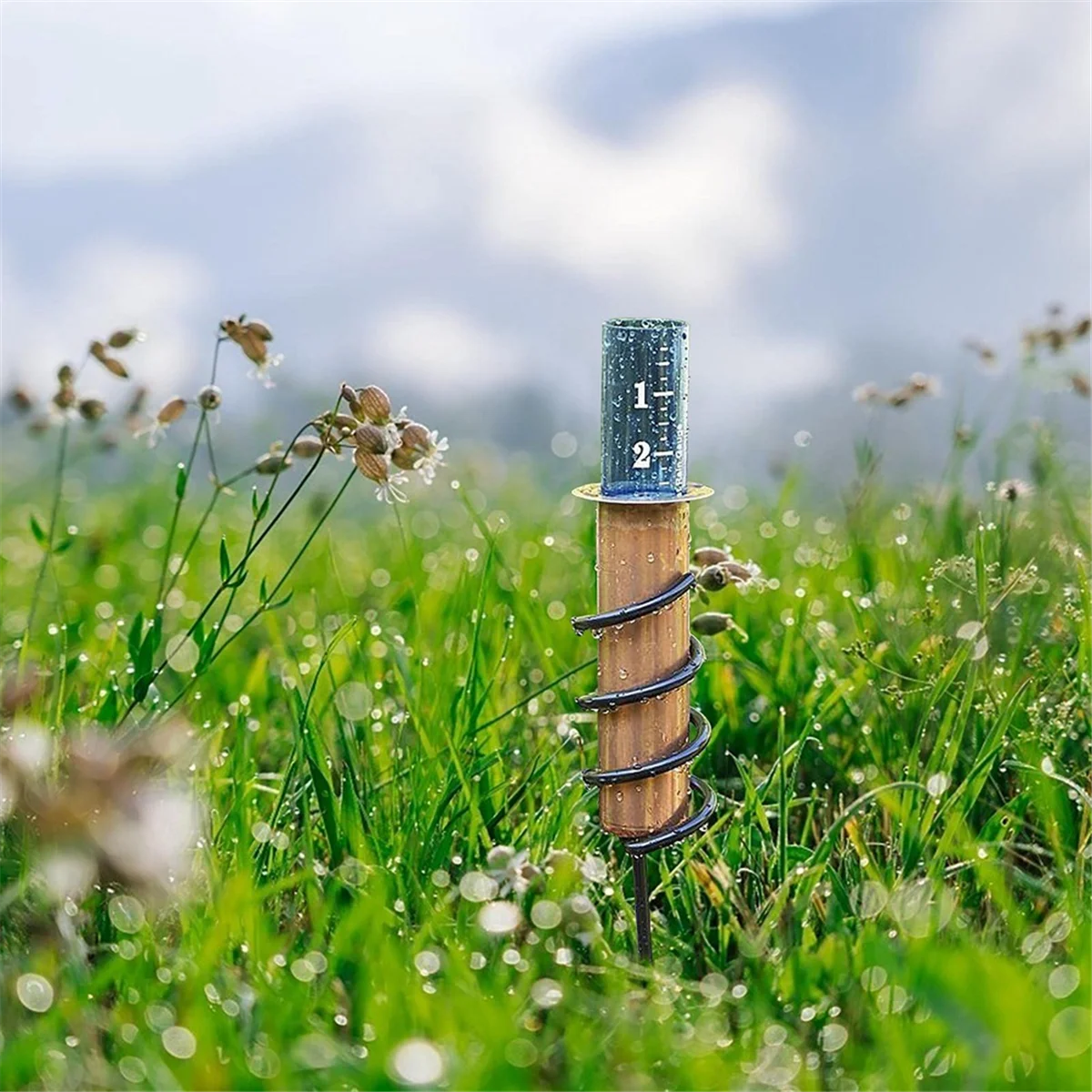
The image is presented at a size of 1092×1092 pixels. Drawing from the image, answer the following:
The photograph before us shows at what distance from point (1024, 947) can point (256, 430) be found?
12.5ft

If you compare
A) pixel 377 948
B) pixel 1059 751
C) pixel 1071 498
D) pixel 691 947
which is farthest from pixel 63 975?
pixel 1071 498

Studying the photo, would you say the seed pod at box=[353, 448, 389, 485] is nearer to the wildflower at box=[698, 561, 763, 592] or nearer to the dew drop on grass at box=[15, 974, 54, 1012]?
the wildflower at box=[698, 561, 763, 592]

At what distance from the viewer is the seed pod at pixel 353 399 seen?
1999 mm

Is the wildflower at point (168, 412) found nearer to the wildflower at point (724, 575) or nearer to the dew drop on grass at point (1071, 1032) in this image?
the wildflower at point (724, 575)

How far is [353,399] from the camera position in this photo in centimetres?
202

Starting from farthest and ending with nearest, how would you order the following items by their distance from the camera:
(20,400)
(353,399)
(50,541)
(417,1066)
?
(20,400)
(50,541)
(353,399)
(417,1066)

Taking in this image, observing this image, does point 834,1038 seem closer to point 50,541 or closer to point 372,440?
point 372,440

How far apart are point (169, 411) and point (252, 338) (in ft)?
0.88

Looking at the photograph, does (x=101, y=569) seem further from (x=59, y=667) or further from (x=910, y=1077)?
(x=910, y=1077)

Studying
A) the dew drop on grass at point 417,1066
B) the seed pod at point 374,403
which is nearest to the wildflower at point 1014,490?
the seed pod at point 374,403

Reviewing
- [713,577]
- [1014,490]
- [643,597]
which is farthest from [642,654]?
[1014,490]

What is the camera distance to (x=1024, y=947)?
1.84 m

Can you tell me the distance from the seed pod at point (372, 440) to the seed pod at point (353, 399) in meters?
0.03

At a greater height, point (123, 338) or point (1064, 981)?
point (123, 338)
